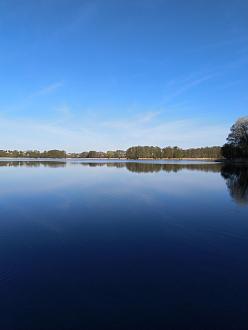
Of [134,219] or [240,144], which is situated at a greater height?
[240,144]

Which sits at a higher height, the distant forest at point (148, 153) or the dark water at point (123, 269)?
the distant forest at point (148, 153)

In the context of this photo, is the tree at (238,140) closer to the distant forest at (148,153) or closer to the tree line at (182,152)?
the tree line at (182,152)

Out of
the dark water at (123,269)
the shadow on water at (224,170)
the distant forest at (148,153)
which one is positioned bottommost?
the dark water at (123,269)

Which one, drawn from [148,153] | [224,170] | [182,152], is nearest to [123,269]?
[224,170]

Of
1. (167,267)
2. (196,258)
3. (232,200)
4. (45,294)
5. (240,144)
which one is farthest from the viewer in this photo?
(240,144)

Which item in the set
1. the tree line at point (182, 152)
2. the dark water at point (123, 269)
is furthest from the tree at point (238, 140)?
the dark water at point (123, 269)

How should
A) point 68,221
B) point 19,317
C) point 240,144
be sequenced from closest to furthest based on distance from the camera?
point 19,317
point 68,221
point 240,144

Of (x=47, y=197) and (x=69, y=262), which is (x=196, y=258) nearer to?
(x=69, y=262)

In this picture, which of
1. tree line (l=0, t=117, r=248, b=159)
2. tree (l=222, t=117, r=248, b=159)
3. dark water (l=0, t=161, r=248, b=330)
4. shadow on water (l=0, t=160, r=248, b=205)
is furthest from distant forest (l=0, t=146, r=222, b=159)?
dark water (l=0, t=161, r=248, b=330)

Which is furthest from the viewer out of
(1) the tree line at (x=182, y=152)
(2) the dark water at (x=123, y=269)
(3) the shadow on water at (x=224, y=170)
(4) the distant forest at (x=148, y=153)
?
(4) the distant forest at (x=148, y=153)

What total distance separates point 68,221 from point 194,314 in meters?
6.76

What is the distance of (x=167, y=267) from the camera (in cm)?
595

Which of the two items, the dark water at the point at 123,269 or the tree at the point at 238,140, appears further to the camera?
the tree at the point at 238,140

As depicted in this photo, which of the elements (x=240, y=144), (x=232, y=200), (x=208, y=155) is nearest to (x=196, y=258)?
(x=232, y=200)
